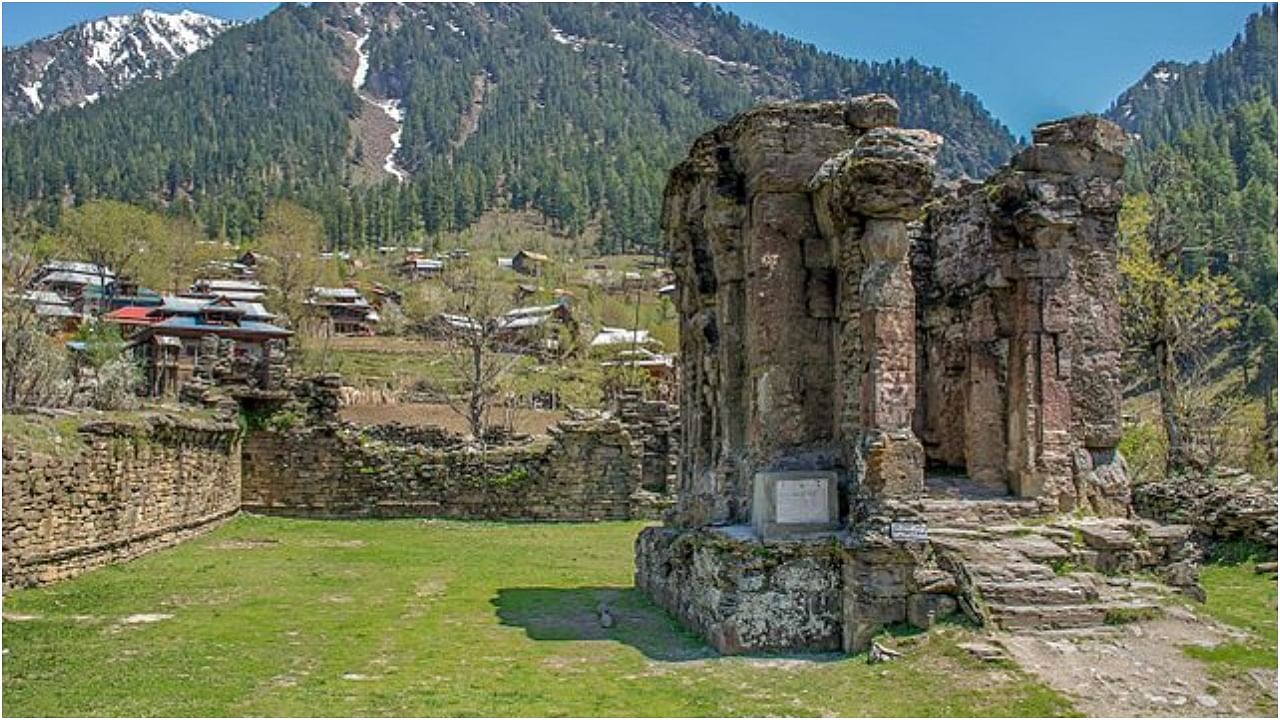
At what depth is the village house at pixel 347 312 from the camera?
284ft

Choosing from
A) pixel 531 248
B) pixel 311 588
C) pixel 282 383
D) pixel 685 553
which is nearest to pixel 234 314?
pixel 282 383

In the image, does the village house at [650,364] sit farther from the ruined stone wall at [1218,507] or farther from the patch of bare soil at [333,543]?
the ruined stone wall at [1218,507]

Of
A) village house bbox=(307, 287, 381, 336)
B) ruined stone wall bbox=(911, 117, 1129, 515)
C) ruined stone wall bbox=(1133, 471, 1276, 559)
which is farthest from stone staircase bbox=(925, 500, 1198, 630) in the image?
village house bbox=(307, 287, 381, 336)

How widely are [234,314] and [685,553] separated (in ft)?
176

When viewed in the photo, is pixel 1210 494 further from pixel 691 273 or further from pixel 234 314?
pixel 234 314

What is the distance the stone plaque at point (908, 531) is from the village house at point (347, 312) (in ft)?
244

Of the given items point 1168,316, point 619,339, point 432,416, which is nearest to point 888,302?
point 1168,316

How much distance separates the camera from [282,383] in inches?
1319

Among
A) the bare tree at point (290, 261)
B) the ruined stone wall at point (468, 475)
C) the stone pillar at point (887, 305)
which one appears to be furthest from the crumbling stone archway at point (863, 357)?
the bare tree at point (290, 261)

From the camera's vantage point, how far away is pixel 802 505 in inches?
578

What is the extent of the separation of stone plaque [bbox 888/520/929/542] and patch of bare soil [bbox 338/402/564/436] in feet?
130

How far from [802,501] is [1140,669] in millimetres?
4292

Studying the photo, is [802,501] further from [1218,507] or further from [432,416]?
[432,416]

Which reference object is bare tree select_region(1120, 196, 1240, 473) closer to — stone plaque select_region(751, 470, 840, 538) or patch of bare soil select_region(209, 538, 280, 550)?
stone plaque select_region(751, 470, 840, 538)
